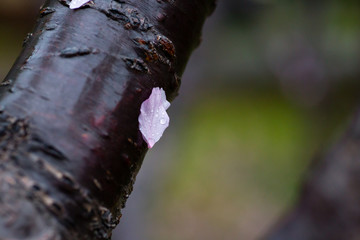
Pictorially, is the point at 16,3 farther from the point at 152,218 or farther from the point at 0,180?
the point at 0,180

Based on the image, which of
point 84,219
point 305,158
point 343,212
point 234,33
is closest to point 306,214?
point 343,212

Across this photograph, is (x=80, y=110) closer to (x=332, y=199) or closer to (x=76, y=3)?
(x=76, y=3)

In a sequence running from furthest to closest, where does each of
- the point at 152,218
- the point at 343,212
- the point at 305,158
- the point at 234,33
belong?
the point at 234,33, the point at 305,158, the point at 152,218, the point at 343,212

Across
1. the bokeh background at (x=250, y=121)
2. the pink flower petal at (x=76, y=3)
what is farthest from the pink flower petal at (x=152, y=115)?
the bokeh background at (x=250, y=121)

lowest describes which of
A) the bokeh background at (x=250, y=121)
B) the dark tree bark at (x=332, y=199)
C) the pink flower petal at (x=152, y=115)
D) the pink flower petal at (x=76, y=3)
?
the bokeh background at (x=250, y=121)

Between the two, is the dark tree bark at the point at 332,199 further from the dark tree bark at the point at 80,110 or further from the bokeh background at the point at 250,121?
the bokeh background at the point at 250,121

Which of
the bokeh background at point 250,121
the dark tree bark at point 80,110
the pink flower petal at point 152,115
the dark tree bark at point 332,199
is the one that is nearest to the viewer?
the dark tree bark at point 80,110

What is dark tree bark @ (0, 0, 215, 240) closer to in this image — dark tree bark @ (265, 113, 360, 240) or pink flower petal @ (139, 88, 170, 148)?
pink flower petal @ (139, 88, 170, 148)
